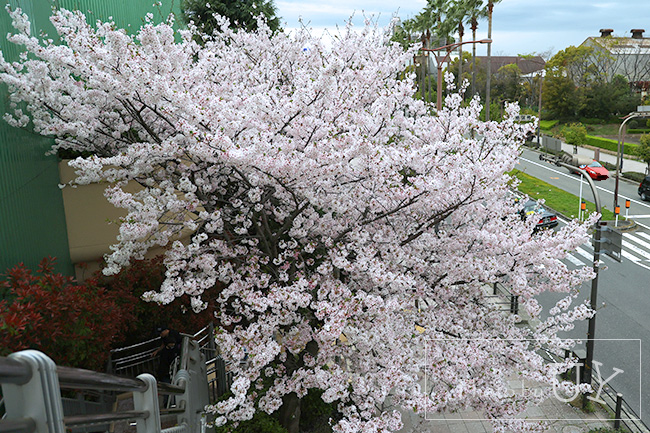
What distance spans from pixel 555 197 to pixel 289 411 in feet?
85.6

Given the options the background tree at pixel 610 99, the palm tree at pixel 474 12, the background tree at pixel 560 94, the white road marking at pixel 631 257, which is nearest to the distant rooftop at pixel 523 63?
the background tree at pixel 560 94

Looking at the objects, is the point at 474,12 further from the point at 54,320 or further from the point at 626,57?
the point at 626,57

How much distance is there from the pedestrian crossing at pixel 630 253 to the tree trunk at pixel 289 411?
15.5 meters

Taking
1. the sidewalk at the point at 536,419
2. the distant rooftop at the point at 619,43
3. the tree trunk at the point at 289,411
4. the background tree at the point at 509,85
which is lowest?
the sidewalk at the point at 536,419

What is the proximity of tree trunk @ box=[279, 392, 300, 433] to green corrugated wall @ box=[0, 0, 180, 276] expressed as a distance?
4540 mm

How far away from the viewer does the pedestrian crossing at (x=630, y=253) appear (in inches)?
829

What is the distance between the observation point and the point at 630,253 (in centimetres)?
2219

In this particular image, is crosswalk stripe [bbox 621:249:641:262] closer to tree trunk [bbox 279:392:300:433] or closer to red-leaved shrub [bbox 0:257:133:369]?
tree trunk [bbox 279:392:300:433]

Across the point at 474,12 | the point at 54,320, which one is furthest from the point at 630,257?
the point at 54,320

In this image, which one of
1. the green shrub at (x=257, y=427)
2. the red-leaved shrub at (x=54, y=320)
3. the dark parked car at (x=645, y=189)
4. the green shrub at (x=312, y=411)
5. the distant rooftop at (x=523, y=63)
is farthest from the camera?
the distant rooftop at (x=523, y=63)

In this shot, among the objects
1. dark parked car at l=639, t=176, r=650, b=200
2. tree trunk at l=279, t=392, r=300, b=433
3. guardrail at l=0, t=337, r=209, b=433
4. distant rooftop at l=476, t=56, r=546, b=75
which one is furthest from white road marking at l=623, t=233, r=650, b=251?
distant rooftop at l=476, t=56, r=546, b=75

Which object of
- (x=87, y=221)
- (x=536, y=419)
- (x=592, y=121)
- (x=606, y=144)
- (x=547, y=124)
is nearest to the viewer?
(x=87, y=221)

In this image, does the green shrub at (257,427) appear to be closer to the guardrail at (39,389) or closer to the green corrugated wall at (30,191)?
the green corrugated wall at (30,191)

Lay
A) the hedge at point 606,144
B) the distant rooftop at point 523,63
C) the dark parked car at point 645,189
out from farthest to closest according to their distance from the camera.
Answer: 1. the distant rooftop at point 523,63
2. the hedge at point 606,144
3. the dark parked car at point 645,189
